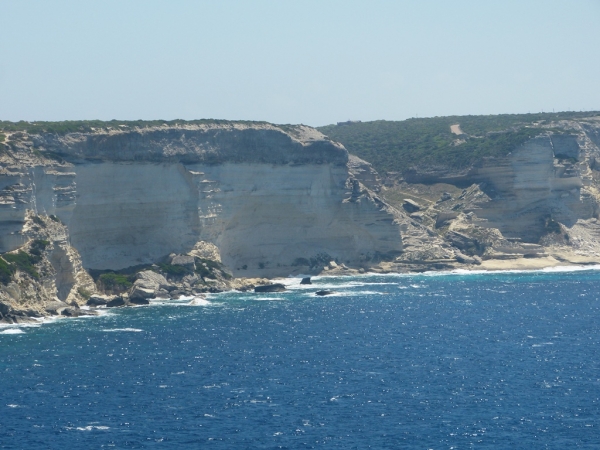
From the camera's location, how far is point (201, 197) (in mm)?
92750

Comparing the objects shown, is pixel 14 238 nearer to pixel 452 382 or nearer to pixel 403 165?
pixel 452 382

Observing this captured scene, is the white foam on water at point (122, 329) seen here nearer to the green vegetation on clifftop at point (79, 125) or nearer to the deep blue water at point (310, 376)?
the deep blue water at point (310, 376)

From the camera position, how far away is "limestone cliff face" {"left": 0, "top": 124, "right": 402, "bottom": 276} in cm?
8206

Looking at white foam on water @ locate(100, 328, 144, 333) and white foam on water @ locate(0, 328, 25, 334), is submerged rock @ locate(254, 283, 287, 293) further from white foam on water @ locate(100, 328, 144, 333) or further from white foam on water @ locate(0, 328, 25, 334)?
white foam on water @ locate(0, 328, 25, 334)

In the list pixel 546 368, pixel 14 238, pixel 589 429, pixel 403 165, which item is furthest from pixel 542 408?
pixel 403 165

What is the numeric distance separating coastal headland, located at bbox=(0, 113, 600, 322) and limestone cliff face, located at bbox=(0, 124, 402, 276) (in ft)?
0.43

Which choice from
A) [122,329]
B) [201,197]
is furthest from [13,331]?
[201,197]

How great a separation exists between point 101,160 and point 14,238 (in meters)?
12.9

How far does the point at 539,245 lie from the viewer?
116188 mm

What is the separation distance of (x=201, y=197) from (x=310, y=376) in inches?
1588

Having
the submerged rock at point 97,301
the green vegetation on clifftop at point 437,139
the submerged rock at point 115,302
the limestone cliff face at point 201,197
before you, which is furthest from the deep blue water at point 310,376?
the green vegetation on clifftop at point 437,139

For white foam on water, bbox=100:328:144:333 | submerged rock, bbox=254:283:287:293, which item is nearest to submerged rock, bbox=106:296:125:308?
white foam on water, bbox=100:328:144:333

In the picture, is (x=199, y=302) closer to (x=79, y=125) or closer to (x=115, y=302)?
(x=115, y=302)

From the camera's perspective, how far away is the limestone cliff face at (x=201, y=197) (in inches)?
3231
